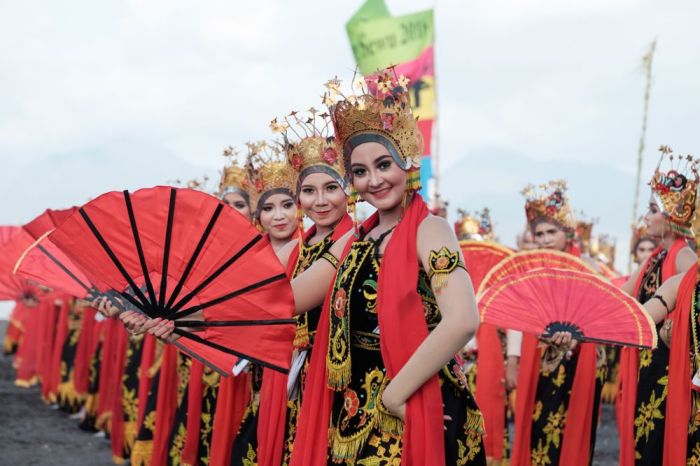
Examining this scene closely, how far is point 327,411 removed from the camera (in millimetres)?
3490

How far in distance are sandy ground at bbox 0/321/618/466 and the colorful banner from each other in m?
6.38

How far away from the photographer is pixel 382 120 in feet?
11.6

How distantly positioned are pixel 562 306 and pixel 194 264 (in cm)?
295

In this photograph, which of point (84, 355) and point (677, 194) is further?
point (84, 355)

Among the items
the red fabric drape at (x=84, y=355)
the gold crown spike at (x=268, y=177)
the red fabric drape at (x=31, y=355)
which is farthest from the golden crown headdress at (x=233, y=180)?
the red fabric drape at (x=31, y=355)

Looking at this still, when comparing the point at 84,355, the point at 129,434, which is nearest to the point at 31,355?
the point at 84,355

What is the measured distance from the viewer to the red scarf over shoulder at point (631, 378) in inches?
248

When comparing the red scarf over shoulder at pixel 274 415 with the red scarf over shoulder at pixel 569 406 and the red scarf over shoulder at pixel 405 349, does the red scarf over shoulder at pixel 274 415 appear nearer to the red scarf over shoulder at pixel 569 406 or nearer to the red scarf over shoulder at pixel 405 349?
the red scarf over shoulder at pixel 405 349

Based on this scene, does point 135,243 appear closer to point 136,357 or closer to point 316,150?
point 316,150

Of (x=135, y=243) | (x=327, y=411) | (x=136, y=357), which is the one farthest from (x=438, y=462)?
(x=136, y=357)

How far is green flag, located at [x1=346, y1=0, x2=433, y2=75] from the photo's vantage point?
17562mm

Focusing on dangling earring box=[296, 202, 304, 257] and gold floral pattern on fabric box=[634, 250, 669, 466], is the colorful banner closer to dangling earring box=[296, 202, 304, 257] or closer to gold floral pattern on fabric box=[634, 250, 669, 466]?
gold floral pattern on fabric box=[634, 250, 669, 466]

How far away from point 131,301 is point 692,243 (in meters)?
4.03

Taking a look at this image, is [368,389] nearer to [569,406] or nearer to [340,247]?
[340,247]
